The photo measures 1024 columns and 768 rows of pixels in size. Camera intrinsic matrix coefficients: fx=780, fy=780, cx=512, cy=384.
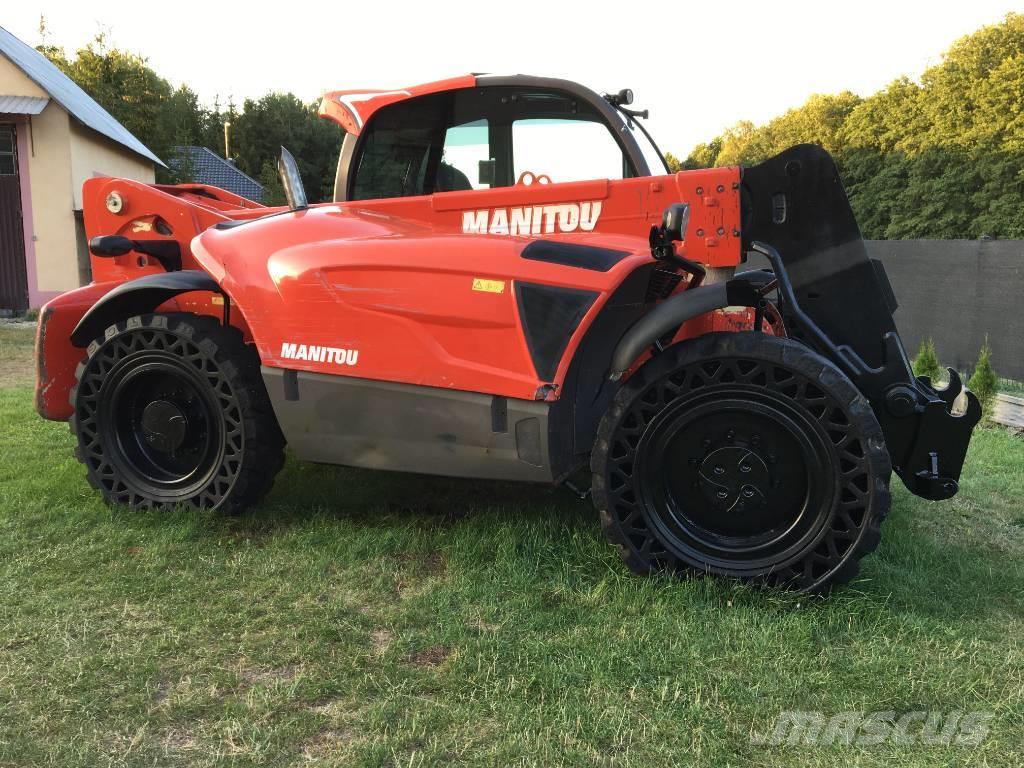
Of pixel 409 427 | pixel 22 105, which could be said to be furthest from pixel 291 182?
pixel 22 105

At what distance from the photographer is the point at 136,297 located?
396 cm

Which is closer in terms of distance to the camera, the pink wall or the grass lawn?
the grass lawn

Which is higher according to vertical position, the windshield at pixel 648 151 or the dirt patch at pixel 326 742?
the windshield at pixel 648 151

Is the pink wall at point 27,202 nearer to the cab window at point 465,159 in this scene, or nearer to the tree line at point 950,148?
the cab window at point 465,159

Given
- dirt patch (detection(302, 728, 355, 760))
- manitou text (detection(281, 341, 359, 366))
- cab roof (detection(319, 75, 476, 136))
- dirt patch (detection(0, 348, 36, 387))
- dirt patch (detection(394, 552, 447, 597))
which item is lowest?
dirt patch (detection(302, 728, 355, 760))

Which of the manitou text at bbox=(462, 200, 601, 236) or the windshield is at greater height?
the windshield

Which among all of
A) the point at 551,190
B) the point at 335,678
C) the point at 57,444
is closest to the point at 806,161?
the point at 551,190

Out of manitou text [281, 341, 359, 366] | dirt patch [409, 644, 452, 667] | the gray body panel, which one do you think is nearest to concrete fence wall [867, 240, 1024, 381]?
the gray body panel

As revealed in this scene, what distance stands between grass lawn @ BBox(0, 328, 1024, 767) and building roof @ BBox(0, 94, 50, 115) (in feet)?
49.1

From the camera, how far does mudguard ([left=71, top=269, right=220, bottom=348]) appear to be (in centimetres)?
379

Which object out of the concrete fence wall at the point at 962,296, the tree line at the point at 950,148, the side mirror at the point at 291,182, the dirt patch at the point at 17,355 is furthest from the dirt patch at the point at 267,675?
the tree line at the point at 950,148

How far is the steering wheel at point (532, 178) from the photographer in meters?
3.75

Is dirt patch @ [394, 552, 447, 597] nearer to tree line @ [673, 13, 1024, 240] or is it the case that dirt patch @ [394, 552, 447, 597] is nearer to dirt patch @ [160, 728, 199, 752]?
dirt patch @ [160, 728, 199, 752]

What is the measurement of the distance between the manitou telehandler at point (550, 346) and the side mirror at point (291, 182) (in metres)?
0.30
